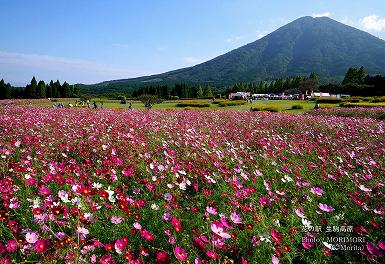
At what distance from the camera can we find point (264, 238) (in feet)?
7.73

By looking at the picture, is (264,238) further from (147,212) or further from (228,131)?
(228,131)

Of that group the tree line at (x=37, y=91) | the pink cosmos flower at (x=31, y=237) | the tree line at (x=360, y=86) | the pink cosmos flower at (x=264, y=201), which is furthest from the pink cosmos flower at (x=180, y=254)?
the tree line at (x=37, y=91)

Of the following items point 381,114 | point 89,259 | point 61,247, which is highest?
point 61,247

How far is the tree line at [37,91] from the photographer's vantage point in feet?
237

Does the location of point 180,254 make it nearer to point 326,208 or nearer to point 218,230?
point 218,230

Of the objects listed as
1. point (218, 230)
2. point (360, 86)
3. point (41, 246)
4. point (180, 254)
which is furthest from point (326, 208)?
point (360, 86)

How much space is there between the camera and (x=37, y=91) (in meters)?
73.4

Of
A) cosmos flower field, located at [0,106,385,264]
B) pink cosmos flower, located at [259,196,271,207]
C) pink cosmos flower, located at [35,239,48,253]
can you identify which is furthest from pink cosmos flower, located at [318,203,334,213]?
pink cosmos flower, located at [35,239,48,253]

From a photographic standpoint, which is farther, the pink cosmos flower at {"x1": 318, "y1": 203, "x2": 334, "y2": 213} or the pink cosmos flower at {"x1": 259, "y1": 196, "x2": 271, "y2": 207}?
the pink cosmos flower at {"x1": 259, "y1": 196, "x2": 271, "y2": 207}

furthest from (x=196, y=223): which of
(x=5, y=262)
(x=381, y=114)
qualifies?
(x=381, y=114)

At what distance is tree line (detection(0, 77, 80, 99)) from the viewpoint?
72.3 m

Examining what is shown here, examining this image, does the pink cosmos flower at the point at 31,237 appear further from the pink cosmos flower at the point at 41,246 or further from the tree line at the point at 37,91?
the tree line at the point at 37,91

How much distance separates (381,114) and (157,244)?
64.4 feet

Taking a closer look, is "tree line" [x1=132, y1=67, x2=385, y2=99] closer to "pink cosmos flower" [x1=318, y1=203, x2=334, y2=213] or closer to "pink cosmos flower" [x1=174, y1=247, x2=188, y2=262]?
"pink cosmos flower" [x1=318, y1=203, x2=334, y2=213]
